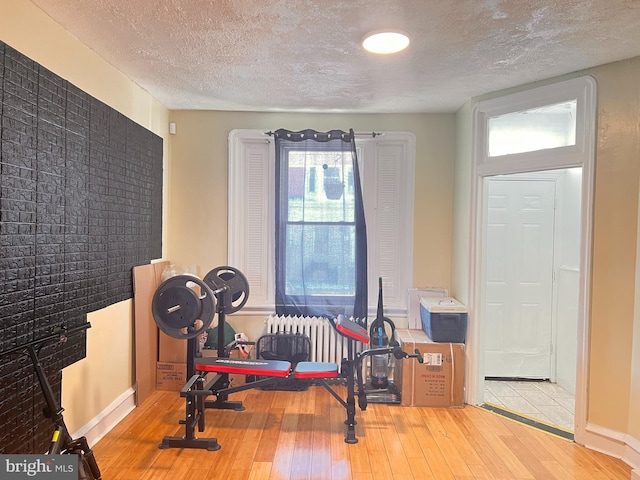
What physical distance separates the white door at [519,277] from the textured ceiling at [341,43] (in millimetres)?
1379

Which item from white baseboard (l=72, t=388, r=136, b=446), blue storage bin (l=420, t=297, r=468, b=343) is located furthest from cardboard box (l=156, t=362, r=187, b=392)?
blue storage bin (l=420, t=297, r=468, b=343)

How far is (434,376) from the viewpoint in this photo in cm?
355

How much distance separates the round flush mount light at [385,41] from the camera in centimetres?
236

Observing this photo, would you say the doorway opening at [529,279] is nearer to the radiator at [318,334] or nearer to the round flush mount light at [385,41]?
the radiator at [318,334]

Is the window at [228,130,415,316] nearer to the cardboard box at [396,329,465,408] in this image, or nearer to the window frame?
the window frame

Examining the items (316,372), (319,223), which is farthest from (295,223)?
(316,372)

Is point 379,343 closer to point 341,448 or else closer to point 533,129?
point 341,448

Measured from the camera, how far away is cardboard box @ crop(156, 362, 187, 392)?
12.2ft

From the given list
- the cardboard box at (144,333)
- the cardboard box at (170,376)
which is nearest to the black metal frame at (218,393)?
the cardboard box at (170,376)

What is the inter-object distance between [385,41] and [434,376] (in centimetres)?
260

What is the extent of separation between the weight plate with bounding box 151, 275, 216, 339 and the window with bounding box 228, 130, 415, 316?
4.54ft

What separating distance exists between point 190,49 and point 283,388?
2.84m

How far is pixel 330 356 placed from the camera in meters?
3.99

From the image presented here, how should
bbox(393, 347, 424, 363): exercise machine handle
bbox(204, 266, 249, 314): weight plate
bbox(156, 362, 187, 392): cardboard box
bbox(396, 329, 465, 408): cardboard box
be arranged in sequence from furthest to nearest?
bbox(156, 362, 187, 392): cardboard box → bbox(396, 329, 465, 408): cardboard box → bbox(204, 266, 249, 314): weight plate → bbox(393, 347, 424, 363): exercise machine handle
